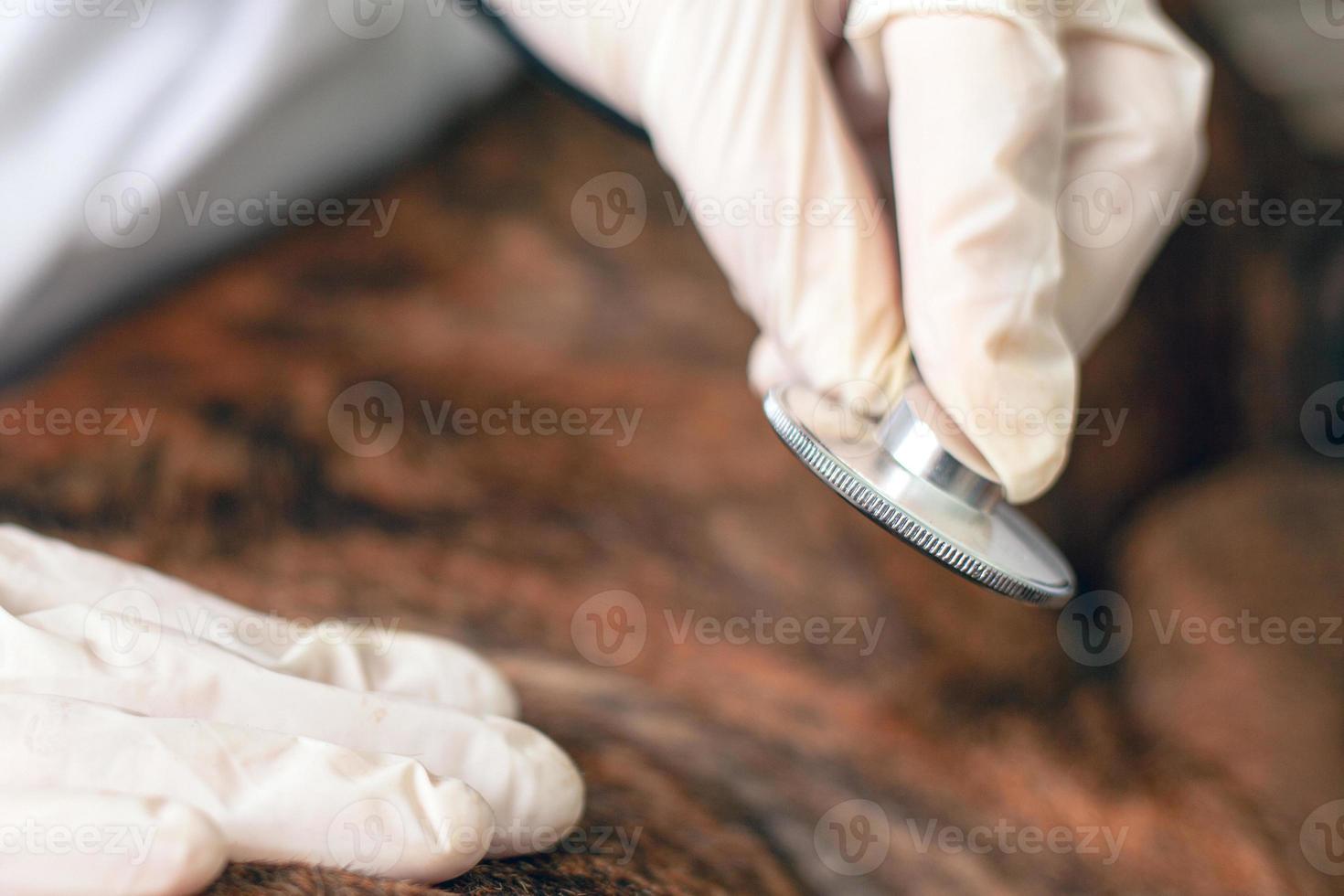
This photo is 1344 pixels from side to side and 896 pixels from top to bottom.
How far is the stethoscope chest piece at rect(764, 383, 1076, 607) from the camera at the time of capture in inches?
30.4

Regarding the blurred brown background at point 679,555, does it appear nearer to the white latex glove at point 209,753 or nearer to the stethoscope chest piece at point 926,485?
the white latex glove at point 209,753

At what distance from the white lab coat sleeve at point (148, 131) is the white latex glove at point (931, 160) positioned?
0.97ft

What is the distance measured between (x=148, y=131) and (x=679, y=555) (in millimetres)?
812

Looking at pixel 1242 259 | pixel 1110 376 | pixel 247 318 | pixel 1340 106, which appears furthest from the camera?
pixel 1340 106

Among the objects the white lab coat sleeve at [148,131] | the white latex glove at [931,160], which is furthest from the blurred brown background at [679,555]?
the white latex glove at [931,160]

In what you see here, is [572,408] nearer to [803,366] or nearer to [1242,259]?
[803,366]

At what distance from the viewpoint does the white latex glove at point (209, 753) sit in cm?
61

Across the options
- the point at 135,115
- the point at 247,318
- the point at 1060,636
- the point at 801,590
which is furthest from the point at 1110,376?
the point at 135,115

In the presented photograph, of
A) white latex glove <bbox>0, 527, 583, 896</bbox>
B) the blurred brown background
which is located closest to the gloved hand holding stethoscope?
white latex glove <bbox>0, 527, 583, 896</bbox>

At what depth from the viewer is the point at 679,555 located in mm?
1220

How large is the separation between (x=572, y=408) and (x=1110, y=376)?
82cm

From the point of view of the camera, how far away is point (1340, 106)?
243 cm

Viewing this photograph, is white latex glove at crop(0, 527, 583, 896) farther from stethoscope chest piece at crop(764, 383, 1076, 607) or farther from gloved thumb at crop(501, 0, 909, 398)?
gloved thumb at crop(501, 0, 909, 398)

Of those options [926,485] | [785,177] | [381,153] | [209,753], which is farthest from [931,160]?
[381,153]
